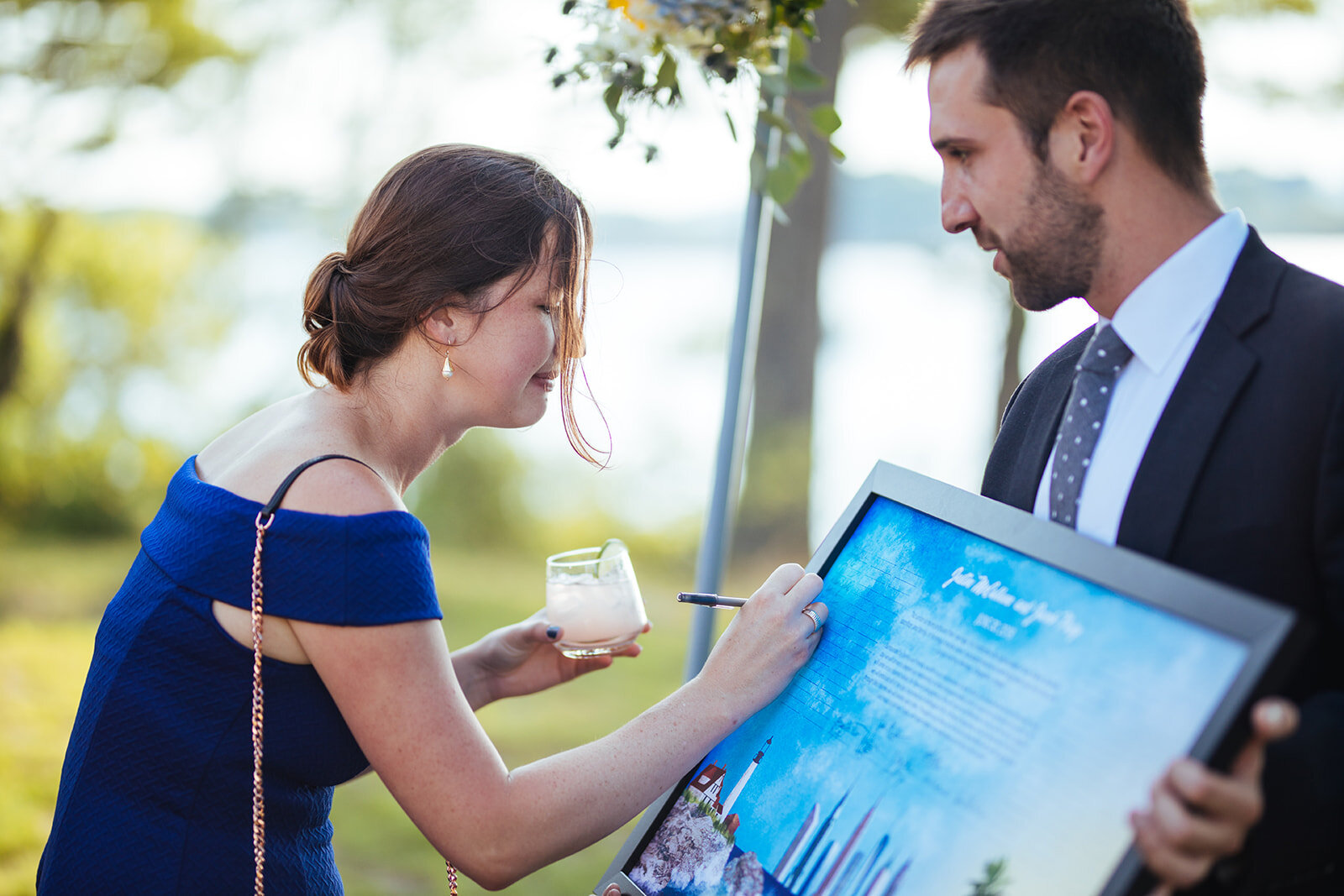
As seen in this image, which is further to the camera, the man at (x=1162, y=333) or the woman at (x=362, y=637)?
the woman at (x=362, y=637)

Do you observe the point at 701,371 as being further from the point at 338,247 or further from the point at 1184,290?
the point at 1184,290

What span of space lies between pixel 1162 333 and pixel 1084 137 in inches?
11.8

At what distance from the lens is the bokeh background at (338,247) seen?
19.5 feet

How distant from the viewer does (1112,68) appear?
4.76 feet

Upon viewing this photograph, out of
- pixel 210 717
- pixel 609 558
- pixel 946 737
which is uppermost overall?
pixel 946 737

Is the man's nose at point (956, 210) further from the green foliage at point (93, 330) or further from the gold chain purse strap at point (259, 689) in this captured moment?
the green foliage at point (93, 330)

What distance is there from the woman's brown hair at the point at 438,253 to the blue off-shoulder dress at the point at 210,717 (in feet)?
1.26

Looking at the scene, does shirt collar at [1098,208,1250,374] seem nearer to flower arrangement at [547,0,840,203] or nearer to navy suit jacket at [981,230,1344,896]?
navy suit jacket at [981,230,1344,896]

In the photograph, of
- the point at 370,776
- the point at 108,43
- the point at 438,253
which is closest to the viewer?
the point at 438,253

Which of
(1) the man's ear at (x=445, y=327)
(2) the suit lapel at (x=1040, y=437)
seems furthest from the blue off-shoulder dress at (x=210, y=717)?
(2) the suit lapel at (x=1040, y=437)

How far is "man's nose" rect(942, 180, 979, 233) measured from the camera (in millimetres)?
1541

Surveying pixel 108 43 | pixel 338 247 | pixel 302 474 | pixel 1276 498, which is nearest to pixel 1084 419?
pixel 1276 498

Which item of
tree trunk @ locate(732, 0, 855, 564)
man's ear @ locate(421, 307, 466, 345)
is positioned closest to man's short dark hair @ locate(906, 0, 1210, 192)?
man's ear @ locate(421, 307, 466, 345)

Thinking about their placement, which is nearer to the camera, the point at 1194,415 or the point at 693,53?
the point at 1194,415
